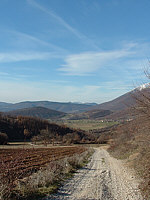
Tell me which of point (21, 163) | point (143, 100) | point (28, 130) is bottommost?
point (28, 130)

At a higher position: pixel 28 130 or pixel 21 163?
pixel 21 163

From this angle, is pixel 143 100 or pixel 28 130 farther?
pixel 28 130

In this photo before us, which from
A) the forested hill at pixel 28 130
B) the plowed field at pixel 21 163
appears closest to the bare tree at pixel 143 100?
the plowed field at pixel 21 163

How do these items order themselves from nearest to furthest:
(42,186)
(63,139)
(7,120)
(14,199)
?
(14,199), (42,186), (63,139), (7,120)

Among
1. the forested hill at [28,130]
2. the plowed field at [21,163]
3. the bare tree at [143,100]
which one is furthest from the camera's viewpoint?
the forested hill at [28,130]

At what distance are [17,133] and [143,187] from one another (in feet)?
314

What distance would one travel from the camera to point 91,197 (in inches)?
365

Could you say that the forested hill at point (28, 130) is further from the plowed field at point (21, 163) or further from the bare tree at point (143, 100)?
the bare tree at point (143, 100)

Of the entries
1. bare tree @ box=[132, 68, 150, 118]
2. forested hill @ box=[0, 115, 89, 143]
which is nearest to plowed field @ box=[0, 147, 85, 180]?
bare tree @ box=[132, 68, 150, 118]

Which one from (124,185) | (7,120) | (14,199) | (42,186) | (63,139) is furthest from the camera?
(7,120)

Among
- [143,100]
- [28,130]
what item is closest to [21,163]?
[143,100]

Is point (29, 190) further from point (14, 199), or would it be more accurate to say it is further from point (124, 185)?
point (124, 185)

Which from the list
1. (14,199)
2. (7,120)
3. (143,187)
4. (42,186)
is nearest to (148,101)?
(143,187)

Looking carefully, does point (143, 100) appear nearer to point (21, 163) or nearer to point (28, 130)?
point (21, 163)
